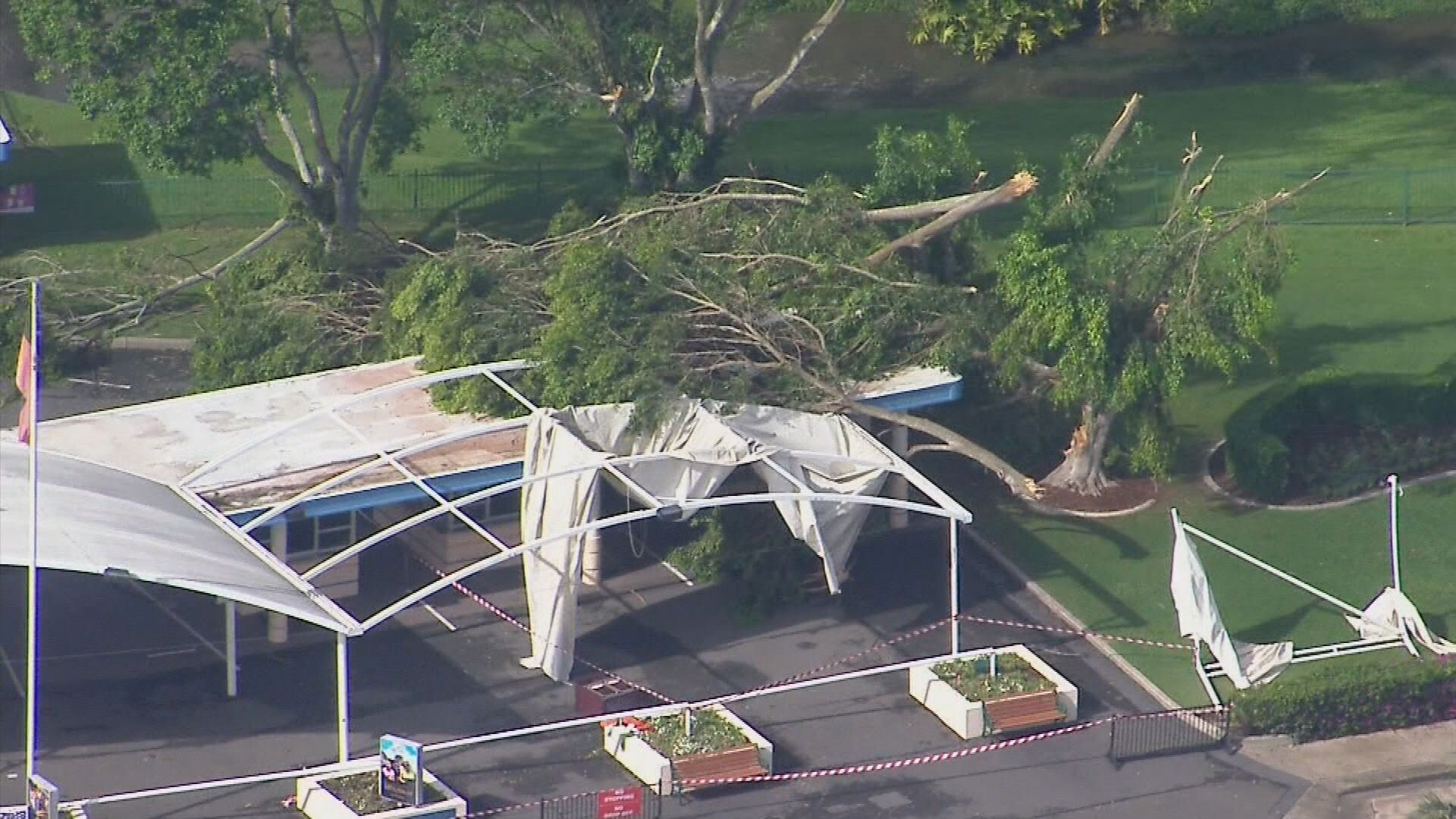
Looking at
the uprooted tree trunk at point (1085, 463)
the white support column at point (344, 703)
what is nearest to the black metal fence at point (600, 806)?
the white support column at point (344, 703)

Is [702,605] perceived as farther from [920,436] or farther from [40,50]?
[40,50]

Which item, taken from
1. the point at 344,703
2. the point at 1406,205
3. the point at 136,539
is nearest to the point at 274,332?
the point at 136,539

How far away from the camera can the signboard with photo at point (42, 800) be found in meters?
24.2

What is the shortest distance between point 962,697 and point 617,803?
500 cm

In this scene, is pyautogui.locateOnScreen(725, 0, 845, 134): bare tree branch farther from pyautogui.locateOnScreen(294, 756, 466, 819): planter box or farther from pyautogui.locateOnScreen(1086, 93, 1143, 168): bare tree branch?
pyautogui.locateOnScreen(294, 756, 466, 819): planter box

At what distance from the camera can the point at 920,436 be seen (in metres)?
35.6

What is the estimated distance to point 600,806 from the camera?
2597cm

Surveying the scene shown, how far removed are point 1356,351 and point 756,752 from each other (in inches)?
690

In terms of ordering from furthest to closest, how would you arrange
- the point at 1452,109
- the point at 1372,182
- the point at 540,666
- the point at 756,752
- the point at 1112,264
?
1. the point at 1452,109
2. the point at 1372,182
3. the point at 1112,264
4. the point at 540,666
5. the point at 756,752

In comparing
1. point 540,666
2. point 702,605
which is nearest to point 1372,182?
point 702,605

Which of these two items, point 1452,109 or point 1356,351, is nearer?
point 1356,351

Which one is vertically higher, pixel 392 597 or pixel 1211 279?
pixel 1211 279

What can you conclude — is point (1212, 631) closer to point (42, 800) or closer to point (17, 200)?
point (42, 800)

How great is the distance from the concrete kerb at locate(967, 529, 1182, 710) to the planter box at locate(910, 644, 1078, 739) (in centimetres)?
113
